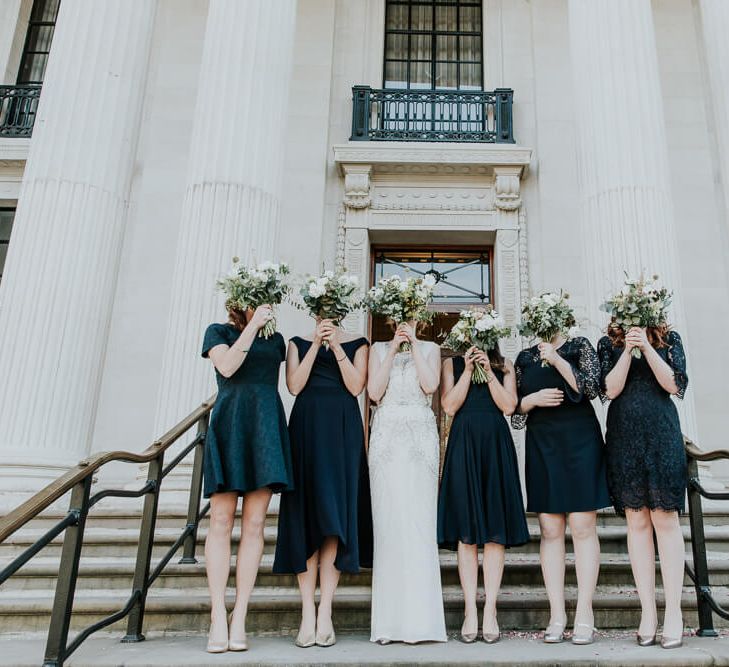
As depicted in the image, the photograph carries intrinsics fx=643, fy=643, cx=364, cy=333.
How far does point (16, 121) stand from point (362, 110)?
5.77 m

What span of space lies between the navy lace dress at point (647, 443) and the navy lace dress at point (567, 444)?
0.11 metres

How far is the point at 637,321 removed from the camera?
157 inches

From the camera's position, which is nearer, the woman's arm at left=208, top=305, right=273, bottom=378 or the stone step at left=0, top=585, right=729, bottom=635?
the woman's arm at left=208, top=305, right=273, bottom=378

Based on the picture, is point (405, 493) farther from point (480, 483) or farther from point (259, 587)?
point (259, 587)

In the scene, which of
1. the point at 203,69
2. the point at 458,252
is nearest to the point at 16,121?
the point at 203,69

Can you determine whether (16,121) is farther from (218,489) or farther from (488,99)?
(218,489)

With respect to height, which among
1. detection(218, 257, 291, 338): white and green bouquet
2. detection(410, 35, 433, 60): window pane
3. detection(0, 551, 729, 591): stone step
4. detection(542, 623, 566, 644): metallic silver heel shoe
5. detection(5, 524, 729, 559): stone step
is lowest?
detection(542, 623, 566, 644): metallic silver heel shoe

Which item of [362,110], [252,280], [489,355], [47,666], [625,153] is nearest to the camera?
[47,666]

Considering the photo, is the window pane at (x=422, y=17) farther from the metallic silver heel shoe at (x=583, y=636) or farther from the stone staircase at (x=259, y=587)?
the metallic silver heel shoe at (x=583, y=636)

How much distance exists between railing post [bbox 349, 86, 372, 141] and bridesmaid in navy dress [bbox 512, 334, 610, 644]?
6625 millimetres

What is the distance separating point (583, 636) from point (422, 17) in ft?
34.5

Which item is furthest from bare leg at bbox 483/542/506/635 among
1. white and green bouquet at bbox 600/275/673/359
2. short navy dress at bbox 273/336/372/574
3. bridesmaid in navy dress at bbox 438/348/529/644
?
white and green bouquet at bbox 600/275/673/359

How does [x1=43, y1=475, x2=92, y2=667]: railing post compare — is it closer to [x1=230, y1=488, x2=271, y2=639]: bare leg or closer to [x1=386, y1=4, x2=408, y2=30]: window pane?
[x1=230, y1=488, x2=271, y2=639]: bare leg

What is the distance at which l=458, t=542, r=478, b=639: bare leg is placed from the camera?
12.5 ft
